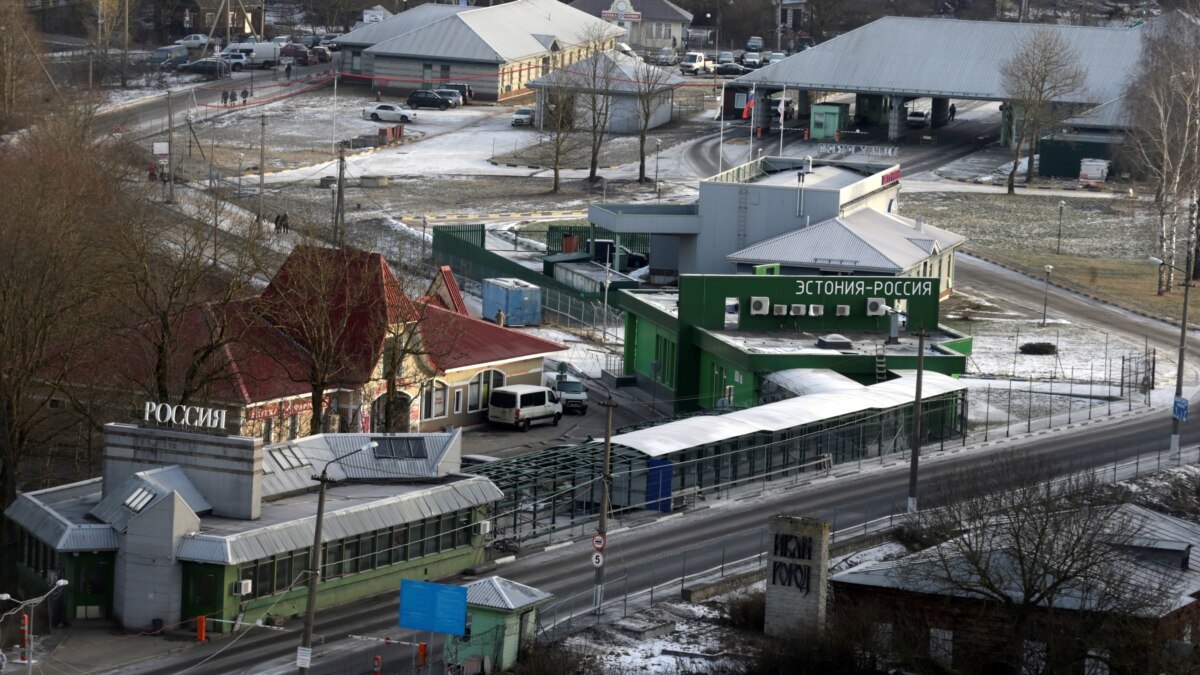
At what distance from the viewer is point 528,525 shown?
182ft

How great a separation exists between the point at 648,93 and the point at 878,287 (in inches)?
2255

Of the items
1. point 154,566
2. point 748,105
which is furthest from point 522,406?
point 748,105

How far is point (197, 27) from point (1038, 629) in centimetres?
14630

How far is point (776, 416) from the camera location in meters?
62.4

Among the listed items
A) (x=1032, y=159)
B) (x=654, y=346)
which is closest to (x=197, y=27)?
(x=1032, y=159)

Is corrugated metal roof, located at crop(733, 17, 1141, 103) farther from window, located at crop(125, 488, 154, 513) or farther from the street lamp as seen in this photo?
window, located at crop(125, 488, 154, 513)

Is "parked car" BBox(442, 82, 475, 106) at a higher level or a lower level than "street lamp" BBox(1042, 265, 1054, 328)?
higher

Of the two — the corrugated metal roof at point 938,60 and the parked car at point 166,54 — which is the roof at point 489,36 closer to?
the parked car at point 166,54

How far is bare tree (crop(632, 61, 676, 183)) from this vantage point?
13025 cm

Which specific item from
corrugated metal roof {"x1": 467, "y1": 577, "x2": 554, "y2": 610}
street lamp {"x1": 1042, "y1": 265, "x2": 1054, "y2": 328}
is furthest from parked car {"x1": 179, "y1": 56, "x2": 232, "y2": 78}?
corrugated metal roof {"x1": 467, "y1": 577, "x2": 554, "y2": 610}

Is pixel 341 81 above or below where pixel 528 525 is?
above

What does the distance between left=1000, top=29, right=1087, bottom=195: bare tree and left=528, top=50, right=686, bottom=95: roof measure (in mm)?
24409

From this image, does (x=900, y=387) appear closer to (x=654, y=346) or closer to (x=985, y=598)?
(x=654, y=346)

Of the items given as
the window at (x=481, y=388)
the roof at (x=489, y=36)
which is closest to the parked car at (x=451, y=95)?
the roof at (x=489, y=36)
